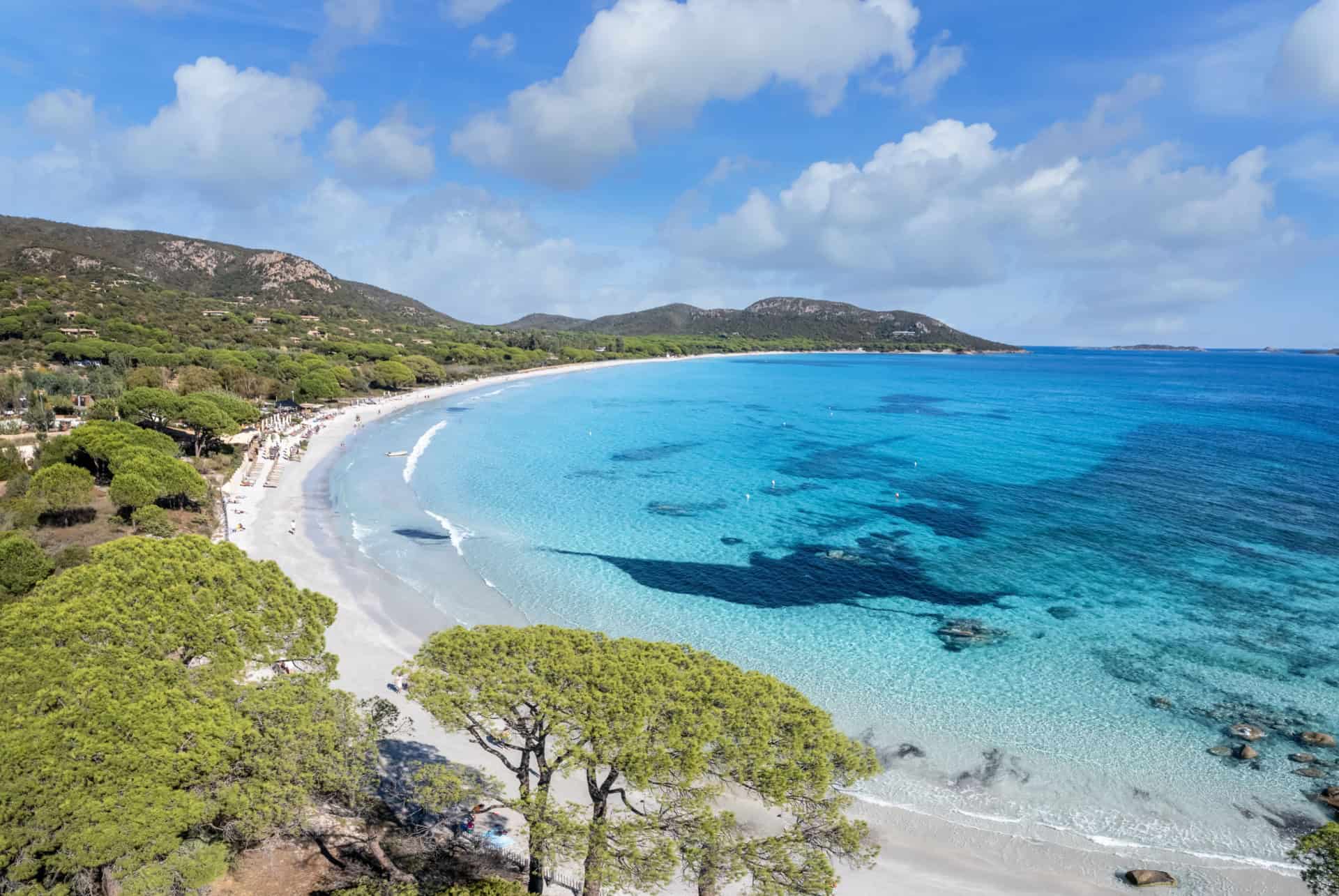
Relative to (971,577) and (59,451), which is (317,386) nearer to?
(59,451)

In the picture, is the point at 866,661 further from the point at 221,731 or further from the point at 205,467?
the point at 205,467

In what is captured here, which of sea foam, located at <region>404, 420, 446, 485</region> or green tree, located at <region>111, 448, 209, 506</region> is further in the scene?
sea foam, located at <region>404, 420, 446, 485</region>

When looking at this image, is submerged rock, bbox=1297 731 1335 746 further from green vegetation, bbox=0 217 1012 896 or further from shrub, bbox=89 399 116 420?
shrub, bbox=89 399 116 420

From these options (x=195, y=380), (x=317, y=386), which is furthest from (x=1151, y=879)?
(x=317, y=386)

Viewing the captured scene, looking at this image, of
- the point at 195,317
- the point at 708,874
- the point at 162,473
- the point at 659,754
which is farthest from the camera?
the point at 195,317

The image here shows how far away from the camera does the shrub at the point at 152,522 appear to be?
3098cm

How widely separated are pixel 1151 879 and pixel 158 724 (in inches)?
935

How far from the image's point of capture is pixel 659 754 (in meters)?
12.3

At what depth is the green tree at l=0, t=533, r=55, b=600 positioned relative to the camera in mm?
21500

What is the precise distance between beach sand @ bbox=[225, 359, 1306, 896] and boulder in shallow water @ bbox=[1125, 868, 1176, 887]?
255mm

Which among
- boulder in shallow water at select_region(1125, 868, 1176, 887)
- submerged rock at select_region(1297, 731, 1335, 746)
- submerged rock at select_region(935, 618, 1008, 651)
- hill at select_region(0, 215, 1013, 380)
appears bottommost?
boulder in shallow water at select_region(1125, 868, 1176, 887)

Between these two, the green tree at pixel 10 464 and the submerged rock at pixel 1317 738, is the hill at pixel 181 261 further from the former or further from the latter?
the submerged rock at pixel 1317 738

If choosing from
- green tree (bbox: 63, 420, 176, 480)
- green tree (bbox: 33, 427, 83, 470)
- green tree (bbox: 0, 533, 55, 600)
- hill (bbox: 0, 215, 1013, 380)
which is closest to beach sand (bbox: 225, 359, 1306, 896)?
green tree (bbox: 63, 420, 176, 480)

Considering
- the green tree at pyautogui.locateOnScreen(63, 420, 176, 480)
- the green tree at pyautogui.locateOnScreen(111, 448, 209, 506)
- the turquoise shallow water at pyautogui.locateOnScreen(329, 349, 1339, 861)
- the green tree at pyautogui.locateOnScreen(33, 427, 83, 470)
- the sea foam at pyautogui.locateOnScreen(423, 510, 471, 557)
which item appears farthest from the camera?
the sea foam at pyautogui.locateOnScreen(423, 510, 471, 557)
